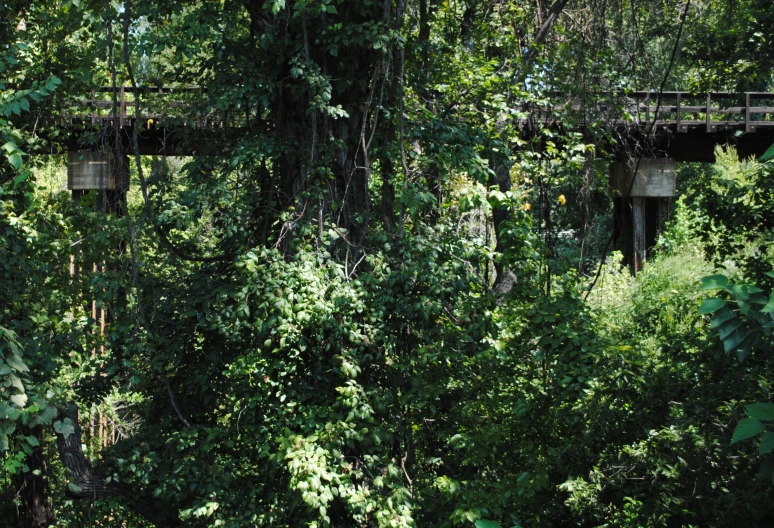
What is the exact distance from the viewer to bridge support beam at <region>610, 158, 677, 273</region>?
1448 centimetres

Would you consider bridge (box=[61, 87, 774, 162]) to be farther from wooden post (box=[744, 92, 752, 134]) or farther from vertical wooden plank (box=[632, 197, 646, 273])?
vertical wooden plank (box=[632, 197, 646, 273])

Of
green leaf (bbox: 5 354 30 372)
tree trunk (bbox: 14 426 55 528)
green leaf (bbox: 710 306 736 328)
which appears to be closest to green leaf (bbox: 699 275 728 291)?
green leaf (bbox: 710 306 736 328)

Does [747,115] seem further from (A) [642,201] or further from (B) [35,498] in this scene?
(B) [35,498]

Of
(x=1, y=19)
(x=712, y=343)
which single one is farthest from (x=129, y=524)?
(x=712, y=343)

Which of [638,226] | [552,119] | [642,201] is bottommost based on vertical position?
[638,226]

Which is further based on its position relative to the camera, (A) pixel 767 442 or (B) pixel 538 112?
(B) pixel 538 112

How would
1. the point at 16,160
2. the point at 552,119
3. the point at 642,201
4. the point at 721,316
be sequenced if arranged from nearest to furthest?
the point at 721,316 → the point at 16,160 → the point at 552,119 → the point at 642,201

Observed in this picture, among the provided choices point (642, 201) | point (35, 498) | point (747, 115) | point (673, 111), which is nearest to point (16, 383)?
point (35, 498)

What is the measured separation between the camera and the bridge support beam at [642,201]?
570 inches

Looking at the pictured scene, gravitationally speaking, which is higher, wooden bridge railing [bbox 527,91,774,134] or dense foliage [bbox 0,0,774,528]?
wooden bridge railing [bbox 527,91,774,134]

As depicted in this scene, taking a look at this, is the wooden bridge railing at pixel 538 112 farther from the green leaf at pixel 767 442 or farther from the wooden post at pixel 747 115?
the green leaf at pixel 767 442

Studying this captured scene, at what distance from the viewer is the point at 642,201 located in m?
15.1

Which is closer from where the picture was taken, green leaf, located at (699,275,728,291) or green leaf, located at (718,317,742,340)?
green leaf, located at (699,275,728,291)

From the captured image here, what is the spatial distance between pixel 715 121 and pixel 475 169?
9.96 meters
